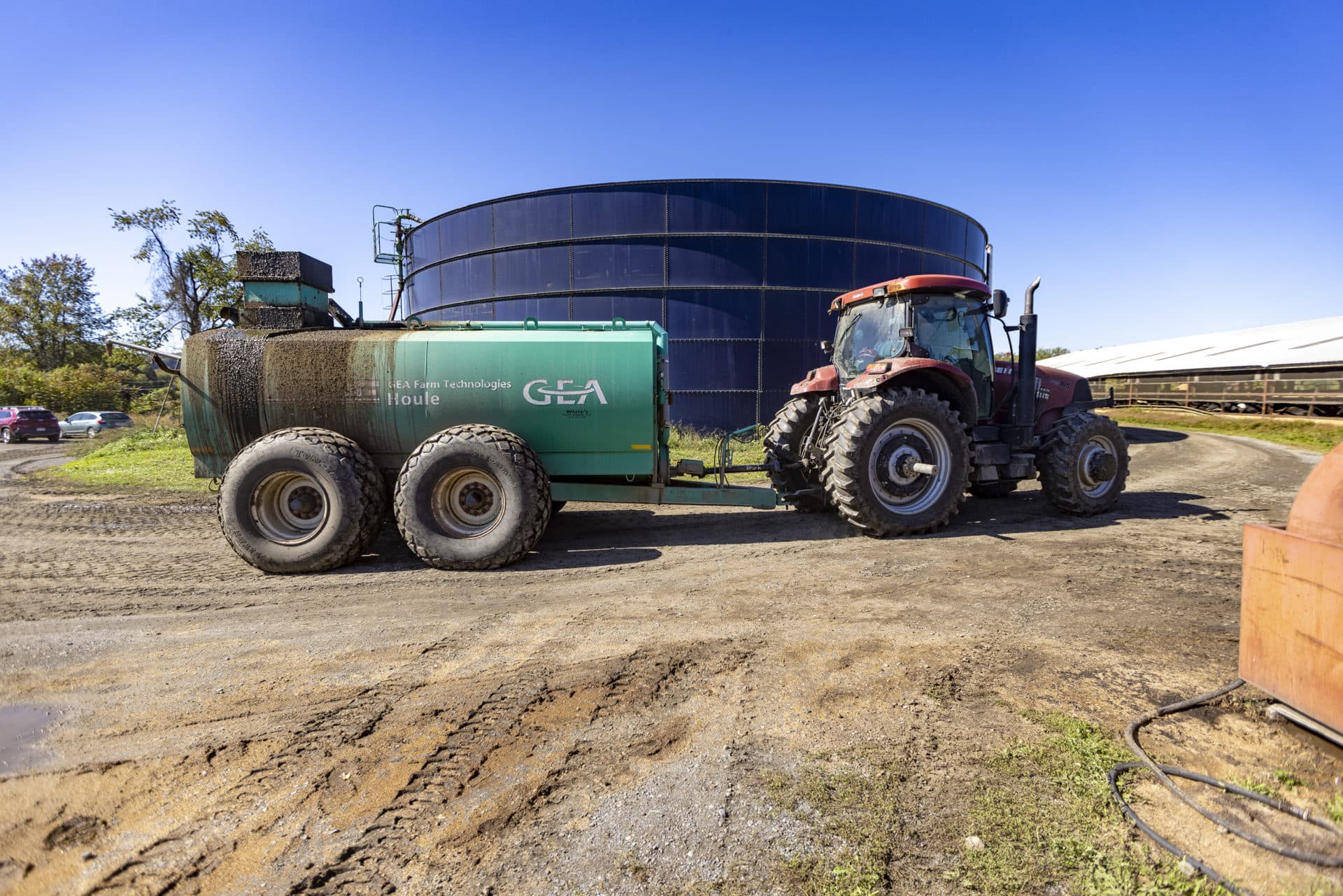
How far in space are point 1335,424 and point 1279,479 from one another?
10957 mm

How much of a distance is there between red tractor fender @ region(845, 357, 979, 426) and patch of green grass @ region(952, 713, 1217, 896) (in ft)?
14.5

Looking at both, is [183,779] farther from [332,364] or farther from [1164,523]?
[1164,523]

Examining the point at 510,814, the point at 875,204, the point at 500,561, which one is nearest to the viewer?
the point at 510,814

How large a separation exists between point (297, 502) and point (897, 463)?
5.96 m

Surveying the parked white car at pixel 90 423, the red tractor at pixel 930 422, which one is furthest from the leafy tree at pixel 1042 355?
the parked white car at pixel 90 423

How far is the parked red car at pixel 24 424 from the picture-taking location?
2358cm

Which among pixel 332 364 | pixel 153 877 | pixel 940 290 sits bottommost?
pixel 153 877

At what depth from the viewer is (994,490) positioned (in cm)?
827

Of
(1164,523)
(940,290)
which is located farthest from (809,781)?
(1164,523)

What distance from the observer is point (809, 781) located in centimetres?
243

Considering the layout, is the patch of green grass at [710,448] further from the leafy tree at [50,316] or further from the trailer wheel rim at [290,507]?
the leafy tree at [50,316]

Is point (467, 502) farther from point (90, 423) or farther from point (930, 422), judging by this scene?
point (90, 423)

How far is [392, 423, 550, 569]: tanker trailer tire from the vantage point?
554 cm

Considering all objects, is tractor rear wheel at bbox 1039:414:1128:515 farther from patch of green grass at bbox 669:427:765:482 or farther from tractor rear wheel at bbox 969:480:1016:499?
patch of green grass at bbox 669:427:765:482
